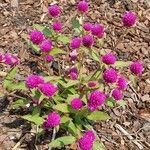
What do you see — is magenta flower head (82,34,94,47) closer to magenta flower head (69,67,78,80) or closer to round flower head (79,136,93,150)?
magenta flower head (69,67,78,80)

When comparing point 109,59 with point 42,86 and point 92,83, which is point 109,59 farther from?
point 42,86

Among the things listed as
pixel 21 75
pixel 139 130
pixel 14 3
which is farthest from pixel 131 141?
pixel 14 3

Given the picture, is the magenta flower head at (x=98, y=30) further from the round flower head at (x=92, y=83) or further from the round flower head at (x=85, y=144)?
the round flower head at (x=85, y=144)

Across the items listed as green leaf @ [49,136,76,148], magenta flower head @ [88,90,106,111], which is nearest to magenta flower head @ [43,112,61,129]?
green leaf @ [49,136,76,148]

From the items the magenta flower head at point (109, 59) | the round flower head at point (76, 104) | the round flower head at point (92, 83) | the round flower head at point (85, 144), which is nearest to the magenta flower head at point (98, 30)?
the magenta flower head at point (109, 59)

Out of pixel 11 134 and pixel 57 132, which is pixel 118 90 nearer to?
pixel 57 132

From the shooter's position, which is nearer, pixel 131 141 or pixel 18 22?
pixel 131 141

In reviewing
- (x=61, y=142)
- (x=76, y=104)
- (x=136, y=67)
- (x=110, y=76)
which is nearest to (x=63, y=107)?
(x=76, y=104)

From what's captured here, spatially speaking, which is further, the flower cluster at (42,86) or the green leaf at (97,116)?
the green leaf at (97,116)
